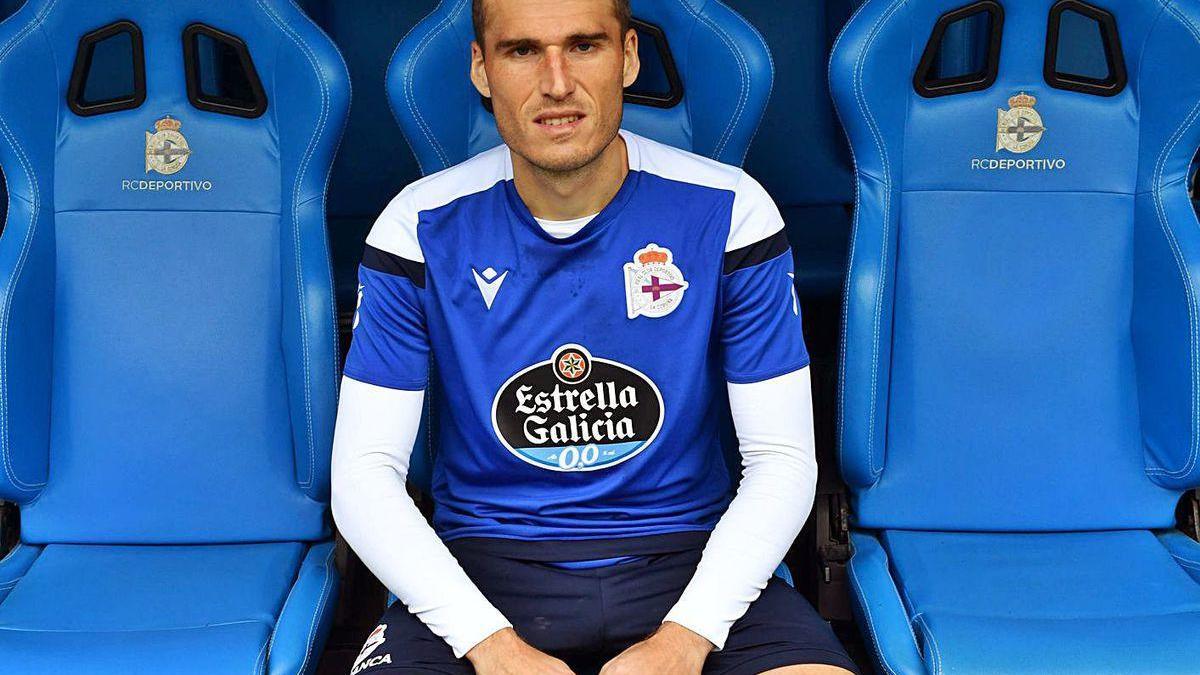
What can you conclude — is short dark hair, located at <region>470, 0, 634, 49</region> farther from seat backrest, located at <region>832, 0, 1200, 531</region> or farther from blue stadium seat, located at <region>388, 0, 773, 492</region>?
seat backrest, located at <region>832, 0, 1200, 531</region>

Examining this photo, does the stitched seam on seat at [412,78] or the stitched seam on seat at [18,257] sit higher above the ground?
the stitched seam on seat at [412,78]

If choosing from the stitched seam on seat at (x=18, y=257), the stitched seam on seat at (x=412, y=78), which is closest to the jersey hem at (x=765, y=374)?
the stitched seam on seat at (x=412, y=78)

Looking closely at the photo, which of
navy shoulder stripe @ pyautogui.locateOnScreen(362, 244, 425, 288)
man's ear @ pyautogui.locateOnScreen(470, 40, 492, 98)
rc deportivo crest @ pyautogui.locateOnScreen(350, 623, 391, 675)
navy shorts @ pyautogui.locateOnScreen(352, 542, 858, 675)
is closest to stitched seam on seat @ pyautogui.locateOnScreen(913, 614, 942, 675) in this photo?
navy shorts @ pyautogui.locateOnScreen(352, 542, 858, 675)

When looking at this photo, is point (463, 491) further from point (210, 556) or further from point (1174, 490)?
point (1174, 490)

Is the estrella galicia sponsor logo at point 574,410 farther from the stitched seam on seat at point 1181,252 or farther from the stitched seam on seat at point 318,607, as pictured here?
the stitched seam on seat at point 1181,252

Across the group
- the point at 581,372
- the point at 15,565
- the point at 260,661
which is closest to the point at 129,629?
the point at 260,661

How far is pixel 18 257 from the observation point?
1.96 m

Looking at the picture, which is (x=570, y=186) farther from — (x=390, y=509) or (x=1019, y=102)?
(x=1019, y=102)

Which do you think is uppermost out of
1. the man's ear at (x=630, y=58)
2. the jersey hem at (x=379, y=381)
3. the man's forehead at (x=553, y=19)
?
the man's forehead at (x=553, y=19)

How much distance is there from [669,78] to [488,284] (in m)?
0.43

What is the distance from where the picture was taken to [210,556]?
6.54 feet

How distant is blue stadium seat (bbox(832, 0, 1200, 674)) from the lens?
1920mm

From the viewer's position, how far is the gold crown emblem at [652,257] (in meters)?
1.74

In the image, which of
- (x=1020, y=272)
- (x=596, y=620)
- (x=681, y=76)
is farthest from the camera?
(x=1020, y=272)
